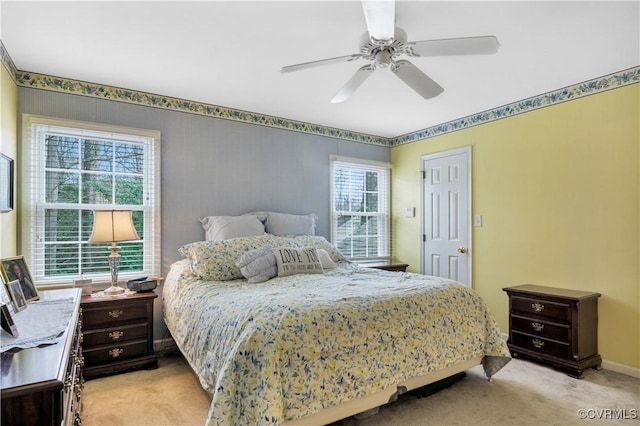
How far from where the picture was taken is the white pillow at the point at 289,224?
12.3 ft

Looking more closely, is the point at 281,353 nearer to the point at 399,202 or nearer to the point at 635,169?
the point at 635,169

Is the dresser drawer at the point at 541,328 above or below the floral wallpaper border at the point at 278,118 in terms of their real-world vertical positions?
below

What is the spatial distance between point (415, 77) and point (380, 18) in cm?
66

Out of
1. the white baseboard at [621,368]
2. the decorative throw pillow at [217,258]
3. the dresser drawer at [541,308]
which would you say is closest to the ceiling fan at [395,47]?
the decorative throw pillow at [217,258]

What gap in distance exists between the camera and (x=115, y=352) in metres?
2.78

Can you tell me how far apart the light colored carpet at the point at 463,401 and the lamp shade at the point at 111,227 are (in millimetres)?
1064

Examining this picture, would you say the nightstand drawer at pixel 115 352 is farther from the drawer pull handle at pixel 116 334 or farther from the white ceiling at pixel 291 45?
the white ceiling at pixel 291 45

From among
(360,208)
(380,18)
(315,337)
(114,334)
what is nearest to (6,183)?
(114,334)

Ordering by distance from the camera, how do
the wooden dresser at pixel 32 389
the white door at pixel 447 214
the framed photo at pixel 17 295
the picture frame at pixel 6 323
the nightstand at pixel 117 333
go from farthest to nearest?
the white door at pixel 447 214 → the nightstand at pixel 117 333 → the framed photo at pixel 17 295 → the picture frame at pixel 6 323 → the wooden dresser at pixel 32 389

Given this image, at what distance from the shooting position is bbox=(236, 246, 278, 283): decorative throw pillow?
2791mm

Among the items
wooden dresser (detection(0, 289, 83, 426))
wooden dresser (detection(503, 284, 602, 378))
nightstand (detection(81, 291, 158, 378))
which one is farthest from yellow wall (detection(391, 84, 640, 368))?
wooden dresser (detection(0, 289, 83, 426))

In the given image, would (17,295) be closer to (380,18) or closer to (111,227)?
(111,227)

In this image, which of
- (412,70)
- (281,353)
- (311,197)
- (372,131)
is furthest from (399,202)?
(281,353)

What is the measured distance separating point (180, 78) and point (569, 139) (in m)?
3.45
